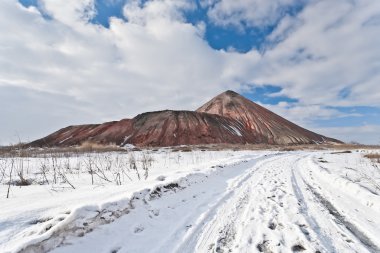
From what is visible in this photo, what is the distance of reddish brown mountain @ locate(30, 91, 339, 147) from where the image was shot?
59.0 meters

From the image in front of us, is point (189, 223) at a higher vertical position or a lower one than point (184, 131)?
lower

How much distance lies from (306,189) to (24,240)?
692 cm

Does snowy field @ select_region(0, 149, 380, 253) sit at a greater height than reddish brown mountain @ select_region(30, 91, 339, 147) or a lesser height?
lesser

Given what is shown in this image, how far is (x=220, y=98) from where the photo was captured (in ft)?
305

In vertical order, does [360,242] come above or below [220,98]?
below

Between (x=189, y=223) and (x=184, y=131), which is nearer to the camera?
(x=189, y=223)

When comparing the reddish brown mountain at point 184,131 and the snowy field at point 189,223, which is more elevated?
the reddish brown mountain at point 184,131

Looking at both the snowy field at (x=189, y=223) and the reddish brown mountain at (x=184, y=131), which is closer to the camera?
the snowy field at (x=189, y=223)

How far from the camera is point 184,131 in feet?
199

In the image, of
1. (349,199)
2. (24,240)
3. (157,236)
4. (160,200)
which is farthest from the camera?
(349,199)

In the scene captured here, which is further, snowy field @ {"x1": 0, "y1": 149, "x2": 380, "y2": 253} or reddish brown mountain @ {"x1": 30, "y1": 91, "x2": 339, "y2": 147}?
reddish brown mountain @ {"x1": 30, "y1": 91, "x2": 339, "y2": 147}

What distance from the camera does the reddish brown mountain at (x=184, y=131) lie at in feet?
194

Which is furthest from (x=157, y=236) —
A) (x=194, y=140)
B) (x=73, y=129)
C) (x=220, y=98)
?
(x=220, y=98)

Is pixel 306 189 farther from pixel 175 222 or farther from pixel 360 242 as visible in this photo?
pixel 175 222
